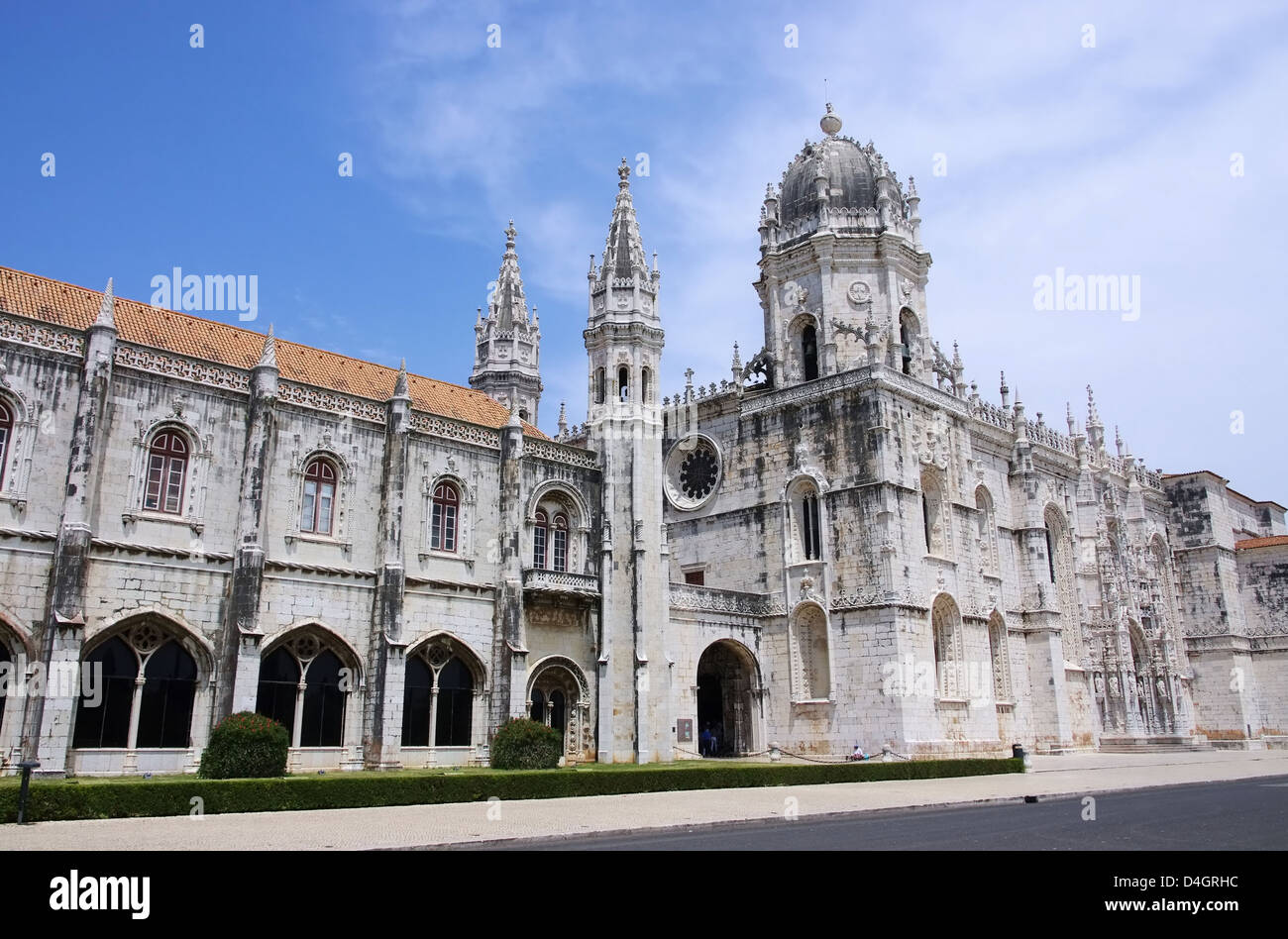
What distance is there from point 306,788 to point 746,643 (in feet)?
72.1

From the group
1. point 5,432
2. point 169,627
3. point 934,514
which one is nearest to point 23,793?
point 169,627

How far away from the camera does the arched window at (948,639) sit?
39.3 m

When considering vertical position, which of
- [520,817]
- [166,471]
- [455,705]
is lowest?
[520,817]

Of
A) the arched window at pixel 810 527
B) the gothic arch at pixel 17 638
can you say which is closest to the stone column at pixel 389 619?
the gothic arch at pixel 17 638

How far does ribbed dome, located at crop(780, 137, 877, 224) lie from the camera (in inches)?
1764

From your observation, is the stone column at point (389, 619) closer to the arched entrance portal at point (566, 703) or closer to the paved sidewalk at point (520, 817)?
the arched entrance portal at point (566, 703)

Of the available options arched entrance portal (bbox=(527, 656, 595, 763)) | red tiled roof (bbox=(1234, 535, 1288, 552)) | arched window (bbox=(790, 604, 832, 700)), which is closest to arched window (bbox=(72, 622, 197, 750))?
arched entrance portal (bbox=(527, 656, 595, 763))

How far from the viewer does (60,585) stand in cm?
2259

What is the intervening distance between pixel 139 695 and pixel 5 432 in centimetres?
674

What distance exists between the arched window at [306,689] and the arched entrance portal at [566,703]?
598 centimetres

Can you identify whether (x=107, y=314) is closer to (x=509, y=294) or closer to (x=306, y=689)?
(x=306, y=689)

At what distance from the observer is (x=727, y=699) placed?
131 feet
